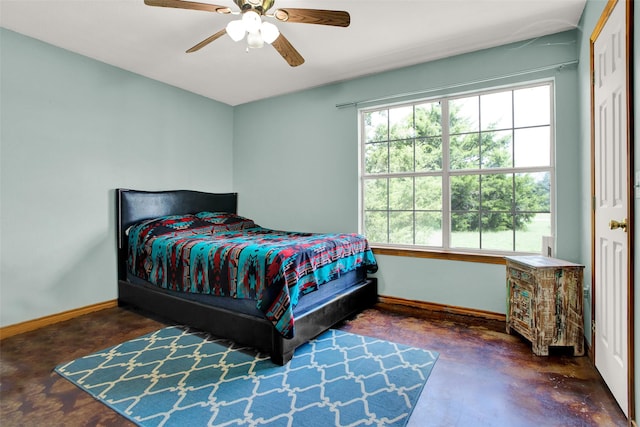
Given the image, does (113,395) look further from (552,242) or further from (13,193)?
(552,242)

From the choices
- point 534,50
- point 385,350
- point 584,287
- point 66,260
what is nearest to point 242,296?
point 385,350

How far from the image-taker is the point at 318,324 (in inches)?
96.0

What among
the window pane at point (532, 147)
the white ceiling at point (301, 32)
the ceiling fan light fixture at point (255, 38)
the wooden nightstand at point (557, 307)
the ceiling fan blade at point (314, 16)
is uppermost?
the white ceiling at point (301, 32)

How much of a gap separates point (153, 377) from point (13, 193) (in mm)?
2054

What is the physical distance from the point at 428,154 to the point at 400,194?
50 centimetres

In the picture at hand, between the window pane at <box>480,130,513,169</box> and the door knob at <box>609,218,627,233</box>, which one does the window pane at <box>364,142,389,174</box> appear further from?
the door knob at <box>609,218,627,233</box>

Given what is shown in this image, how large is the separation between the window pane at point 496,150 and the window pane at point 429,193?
1.50 feet

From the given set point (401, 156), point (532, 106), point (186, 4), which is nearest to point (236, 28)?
point (186, 4)

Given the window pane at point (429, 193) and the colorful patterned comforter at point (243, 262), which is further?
the window pane at point (429, 193)

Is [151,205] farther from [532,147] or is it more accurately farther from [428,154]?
[532,147]

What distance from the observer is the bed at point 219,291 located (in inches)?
84.6

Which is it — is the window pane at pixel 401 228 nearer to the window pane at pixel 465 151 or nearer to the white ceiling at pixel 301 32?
the window pane at pixel 465 151

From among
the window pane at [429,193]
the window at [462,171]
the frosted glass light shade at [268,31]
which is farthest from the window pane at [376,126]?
the frosted glass light shade at [268,31]

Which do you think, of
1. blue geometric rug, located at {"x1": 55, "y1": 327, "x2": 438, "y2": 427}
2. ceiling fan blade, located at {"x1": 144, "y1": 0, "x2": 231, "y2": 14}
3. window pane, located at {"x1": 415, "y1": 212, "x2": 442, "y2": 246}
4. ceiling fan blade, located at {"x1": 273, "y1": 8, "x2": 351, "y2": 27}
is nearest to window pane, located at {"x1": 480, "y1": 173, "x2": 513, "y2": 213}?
window pane, located at {"x1": 415, "y1": 212, "x2": 442, "y2": 246}
